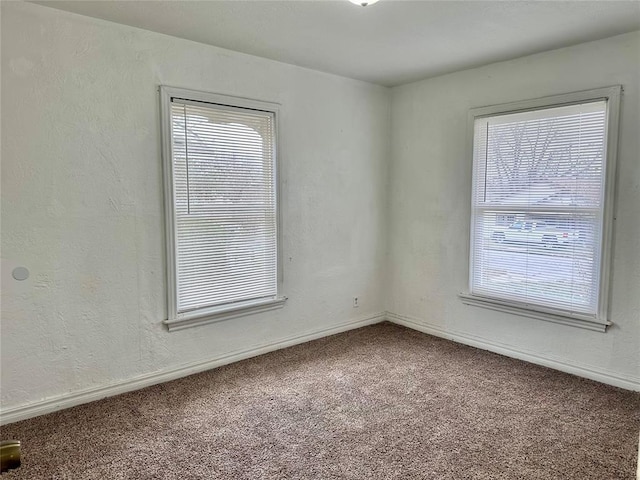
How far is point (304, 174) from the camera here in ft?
12.5

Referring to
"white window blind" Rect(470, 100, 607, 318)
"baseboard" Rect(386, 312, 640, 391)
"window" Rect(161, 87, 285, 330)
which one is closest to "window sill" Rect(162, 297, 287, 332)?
"window" Rect(161, 87, 285, 330)

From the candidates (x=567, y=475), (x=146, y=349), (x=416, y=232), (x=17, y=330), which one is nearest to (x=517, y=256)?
(x=416, y=232)

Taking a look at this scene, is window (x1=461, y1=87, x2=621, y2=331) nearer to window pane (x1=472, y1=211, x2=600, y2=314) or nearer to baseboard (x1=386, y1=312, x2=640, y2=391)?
window pane (x1=472, y1=211, x2=600, y2=314)

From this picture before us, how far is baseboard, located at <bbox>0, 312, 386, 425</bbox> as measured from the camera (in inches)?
101

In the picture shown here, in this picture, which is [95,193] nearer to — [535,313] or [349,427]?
[349,427]

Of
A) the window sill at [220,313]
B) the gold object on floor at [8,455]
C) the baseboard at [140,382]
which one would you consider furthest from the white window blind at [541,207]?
the gold object on floor at [8,455]

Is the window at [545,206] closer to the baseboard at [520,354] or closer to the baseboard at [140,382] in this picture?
the baseboard at [520,354]

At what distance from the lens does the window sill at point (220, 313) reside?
10.3 feet

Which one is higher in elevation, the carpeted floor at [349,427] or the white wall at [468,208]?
the white wall at [468,208]

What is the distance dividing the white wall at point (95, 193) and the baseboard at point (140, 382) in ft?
0.13

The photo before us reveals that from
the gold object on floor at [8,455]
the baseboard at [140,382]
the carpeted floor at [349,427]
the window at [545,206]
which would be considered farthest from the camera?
the window at [545,206]

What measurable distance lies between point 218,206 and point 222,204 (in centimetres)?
4

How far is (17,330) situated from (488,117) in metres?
3.78

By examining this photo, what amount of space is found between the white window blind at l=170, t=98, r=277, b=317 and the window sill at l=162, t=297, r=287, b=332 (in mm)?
37
